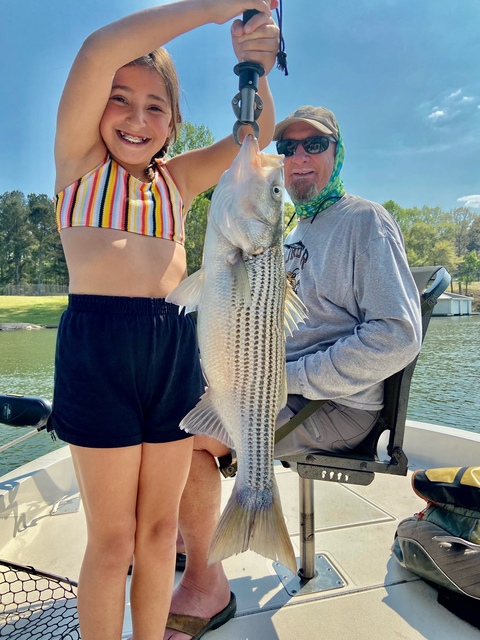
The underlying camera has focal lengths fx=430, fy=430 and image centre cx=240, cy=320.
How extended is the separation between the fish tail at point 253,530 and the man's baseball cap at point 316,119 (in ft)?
7.58

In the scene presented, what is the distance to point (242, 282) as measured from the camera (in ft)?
5.50

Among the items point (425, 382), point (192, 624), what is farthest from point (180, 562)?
point (425, 382)

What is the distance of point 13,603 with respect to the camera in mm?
2307

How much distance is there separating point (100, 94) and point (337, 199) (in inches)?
65.4

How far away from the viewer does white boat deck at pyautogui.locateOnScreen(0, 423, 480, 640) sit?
216 cm

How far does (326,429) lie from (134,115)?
1826 mm

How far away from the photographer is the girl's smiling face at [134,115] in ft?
5.88

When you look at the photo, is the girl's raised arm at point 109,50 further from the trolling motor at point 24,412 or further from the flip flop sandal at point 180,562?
the flip flop sandal at point 180,562

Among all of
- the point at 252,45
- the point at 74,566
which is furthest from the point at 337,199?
the point at 74,566

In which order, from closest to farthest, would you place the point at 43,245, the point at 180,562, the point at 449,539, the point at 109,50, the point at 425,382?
the point at 109,50 < the point at 449,539 < the point at 180,562 < the point at 425,382 < the point at 43,245

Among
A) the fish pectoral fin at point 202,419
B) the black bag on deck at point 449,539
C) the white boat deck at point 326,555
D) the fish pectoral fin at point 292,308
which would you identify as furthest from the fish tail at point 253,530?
the black bag on deck at point 449,539

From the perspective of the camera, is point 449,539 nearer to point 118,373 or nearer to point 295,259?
point 295,259

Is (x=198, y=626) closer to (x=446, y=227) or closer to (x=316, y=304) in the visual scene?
(x=316, y=304)

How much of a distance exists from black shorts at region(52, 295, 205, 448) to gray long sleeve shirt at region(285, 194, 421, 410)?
2.73 ft
